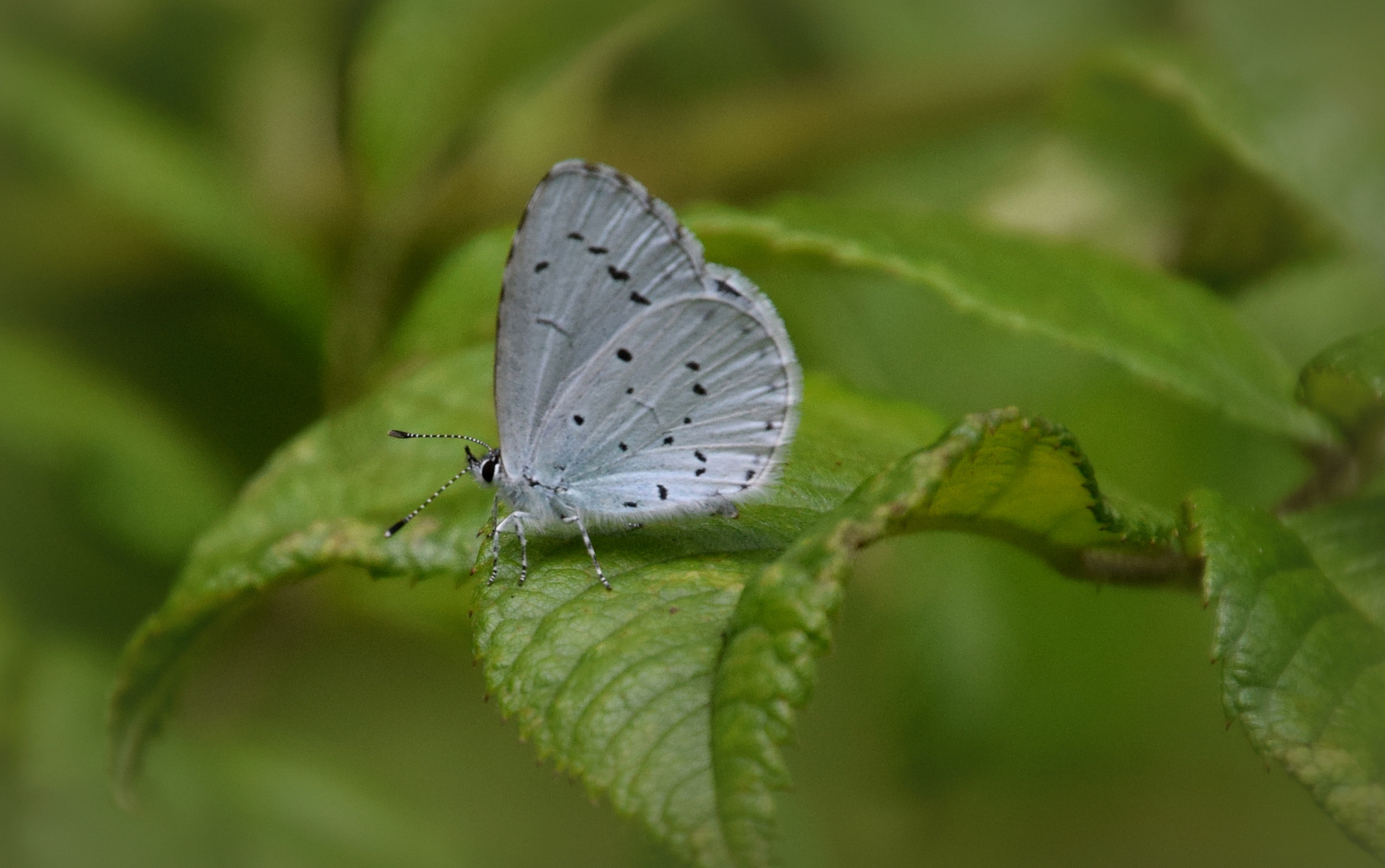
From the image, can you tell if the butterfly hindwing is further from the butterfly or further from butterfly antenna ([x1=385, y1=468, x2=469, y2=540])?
butterfly antenna ([x1=385, y1=468, x2=469, y2=540])

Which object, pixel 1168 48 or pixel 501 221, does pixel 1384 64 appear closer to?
pixel 1168 48

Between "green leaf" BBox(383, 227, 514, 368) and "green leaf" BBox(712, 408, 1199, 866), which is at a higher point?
"green leaf" BBox(383, 227, 514, 368)

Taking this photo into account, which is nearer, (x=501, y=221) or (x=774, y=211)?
(x=774, y=211)

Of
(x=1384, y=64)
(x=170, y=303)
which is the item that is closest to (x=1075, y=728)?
(x=1384, y=64)

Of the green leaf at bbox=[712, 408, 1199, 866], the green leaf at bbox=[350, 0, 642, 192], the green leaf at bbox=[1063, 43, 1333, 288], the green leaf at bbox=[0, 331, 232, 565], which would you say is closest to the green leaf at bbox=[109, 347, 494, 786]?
the green leaf at bbox=[350, 0, 642, 192]

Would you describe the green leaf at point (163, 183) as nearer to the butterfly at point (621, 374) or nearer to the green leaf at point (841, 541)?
the butterfly at point (621, 374)

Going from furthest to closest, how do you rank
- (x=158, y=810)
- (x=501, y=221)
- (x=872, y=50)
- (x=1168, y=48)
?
1. (x=872, y=50)
2. (x=501, y=221)
3. (x=1168, y=48)
4. (x=158, y=810)

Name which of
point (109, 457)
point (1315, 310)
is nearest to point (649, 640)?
point (109, 457)
